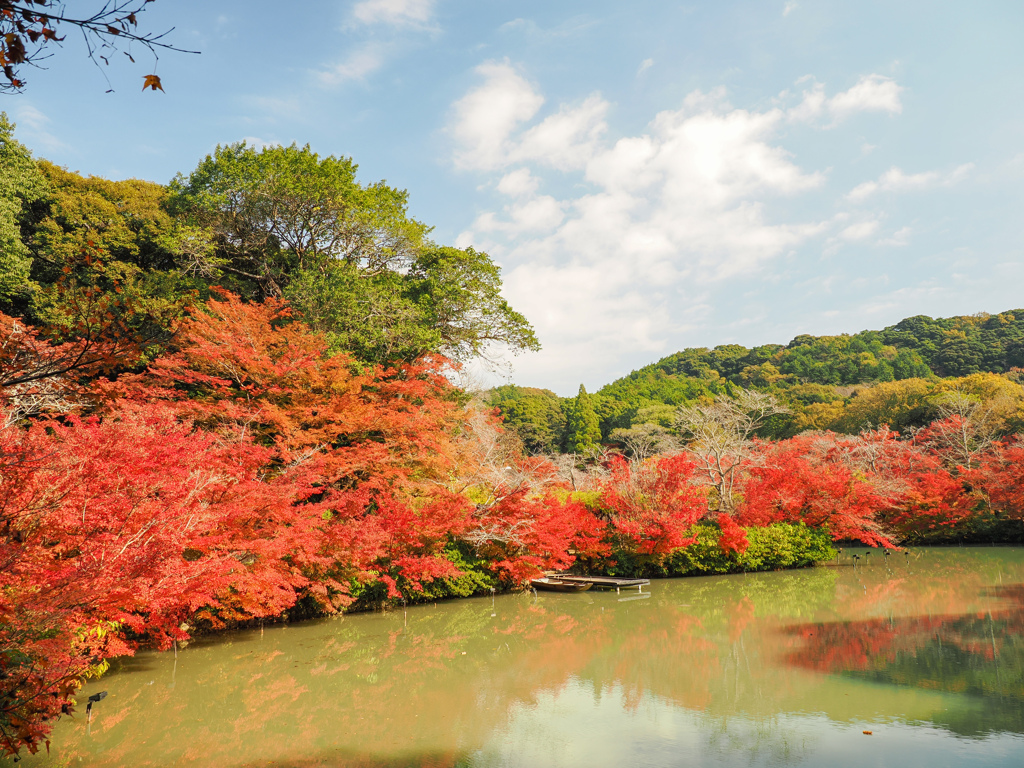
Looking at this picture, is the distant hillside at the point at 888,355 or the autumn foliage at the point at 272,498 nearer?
the autumn foliage at the point at 272,498

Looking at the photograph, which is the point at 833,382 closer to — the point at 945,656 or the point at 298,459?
the point at 945,656

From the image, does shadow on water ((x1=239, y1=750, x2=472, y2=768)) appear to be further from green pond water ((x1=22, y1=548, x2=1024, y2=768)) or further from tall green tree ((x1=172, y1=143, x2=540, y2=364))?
tall green tree ((x1=172, y1=143, x2=540, y2=364))

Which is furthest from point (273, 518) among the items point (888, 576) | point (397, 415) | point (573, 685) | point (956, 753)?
point (888, 576)

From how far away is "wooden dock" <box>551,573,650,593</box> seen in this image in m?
13.1

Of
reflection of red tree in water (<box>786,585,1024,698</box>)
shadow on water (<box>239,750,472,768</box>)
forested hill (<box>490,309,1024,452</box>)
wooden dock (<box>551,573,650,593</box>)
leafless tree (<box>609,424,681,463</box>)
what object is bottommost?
wooden dock (<box>551,573,650,593</box>)

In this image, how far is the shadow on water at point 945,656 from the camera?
17.9 feet

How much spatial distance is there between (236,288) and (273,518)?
8867 millimetres

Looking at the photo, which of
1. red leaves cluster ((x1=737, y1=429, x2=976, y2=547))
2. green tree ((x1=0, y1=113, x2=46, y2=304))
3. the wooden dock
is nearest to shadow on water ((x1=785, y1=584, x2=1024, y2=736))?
the wooden dock

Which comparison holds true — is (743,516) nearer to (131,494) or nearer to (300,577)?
(300,577)

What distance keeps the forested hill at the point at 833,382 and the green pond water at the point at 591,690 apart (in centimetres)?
1884

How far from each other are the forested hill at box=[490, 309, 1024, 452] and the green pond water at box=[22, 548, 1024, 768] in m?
18.8

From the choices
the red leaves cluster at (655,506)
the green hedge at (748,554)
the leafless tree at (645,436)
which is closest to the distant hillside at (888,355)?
the leafless tree at (645,436)

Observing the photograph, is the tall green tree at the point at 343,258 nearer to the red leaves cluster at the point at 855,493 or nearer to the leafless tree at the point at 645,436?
the red leaves cluster at the point at 855,493

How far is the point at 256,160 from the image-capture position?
561 inches
